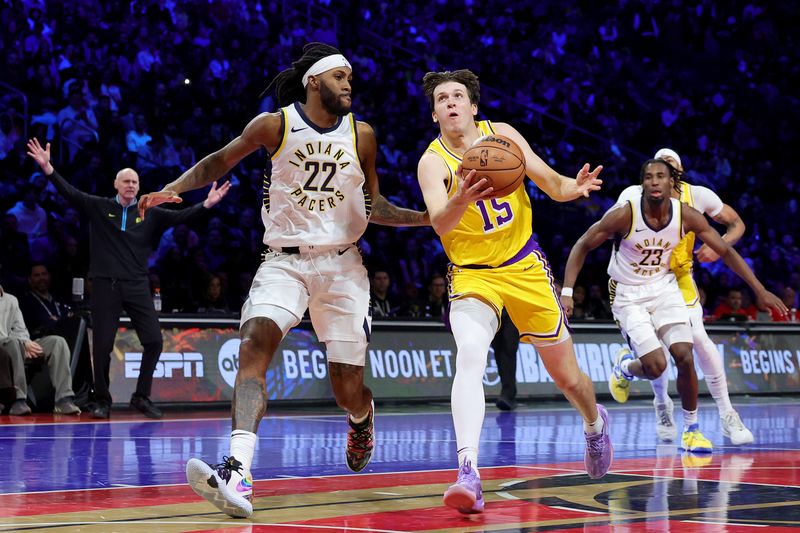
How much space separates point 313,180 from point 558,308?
4.73ft

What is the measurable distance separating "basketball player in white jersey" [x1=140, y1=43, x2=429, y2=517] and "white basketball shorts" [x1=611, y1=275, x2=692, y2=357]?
3460 mm

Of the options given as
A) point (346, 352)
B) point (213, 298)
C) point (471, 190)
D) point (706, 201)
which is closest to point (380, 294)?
point (213, 298)

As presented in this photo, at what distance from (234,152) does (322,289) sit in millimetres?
838

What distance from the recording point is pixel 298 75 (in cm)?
584

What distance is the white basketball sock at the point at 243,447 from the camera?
15.4ft

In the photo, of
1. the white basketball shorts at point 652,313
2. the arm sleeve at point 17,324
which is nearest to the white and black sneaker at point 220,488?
the white basketball shorts at point 652,313

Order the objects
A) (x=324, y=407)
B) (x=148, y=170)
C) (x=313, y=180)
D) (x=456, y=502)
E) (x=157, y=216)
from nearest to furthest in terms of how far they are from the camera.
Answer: (x=456, y=502) < (x=313, y=180) < (x=157, y=216) < (x=324, y=407) < (x=148, y=170)

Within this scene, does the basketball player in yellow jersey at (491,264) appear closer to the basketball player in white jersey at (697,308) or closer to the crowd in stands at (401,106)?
the basketball player in white jersey at (697,308)

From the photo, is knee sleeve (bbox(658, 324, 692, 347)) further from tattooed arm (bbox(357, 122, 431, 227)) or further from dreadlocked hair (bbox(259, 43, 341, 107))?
dreadlocked hair (bbox(259, 43, 341, 107))

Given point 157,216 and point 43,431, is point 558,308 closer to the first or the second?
point 43,431

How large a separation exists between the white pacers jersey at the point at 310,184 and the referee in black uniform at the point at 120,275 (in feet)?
16.4

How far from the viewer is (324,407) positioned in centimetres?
1277

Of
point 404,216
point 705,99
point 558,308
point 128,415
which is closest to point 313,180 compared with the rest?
point 404,216

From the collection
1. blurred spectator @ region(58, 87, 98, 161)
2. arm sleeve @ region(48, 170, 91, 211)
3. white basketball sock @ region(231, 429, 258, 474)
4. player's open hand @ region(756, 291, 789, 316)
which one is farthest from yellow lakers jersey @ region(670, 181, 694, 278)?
blurred spectator @ region(58, 87, 98, 161)
